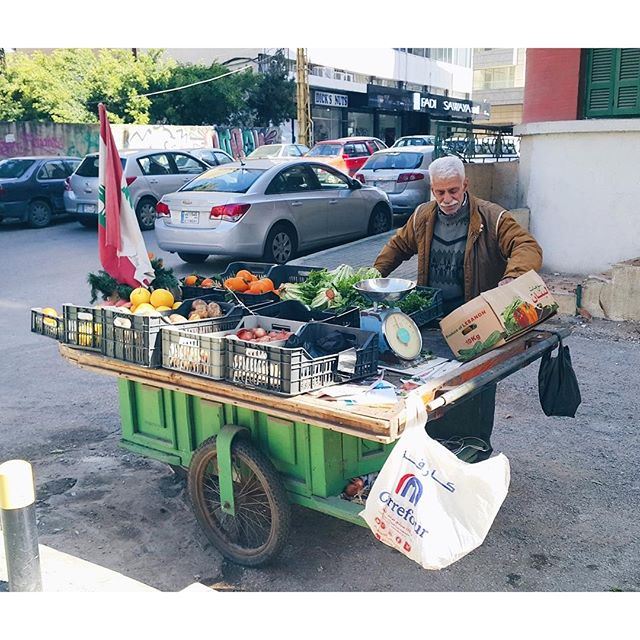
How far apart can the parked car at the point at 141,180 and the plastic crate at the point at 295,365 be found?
11.8 meters

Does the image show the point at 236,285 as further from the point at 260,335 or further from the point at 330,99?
the point at 330,99

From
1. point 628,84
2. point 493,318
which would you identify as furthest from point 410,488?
point 628,84

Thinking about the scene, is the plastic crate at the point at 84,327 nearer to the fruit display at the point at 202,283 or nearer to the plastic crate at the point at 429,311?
the fruit display at the point at 202,283

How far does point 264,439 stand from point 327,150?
57.3ft

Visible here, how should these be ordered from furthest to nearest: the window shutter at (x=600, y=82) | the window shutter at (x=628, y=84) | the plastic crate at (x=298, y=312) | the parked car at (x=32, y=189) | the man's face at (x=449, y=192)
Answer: the parked car at (x=32, y=189) < the window shutter at (x=600, y=82) < the window shutter at (x=628, y=84) < the man's face at (x=449, y=192) < the plastic crate at (x=298, y=312)

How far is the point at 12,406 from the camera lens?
599 centimetres

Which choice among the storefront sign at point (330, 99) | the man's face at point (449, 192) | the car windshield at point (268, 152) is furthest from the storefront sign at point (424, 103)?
the man's face at point (449, 192)

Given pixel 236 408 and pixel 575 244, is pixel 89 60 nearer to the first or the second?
pixel 575 244

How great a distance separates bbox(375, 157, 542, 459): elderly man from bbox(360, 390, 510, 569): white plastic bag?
3.97ft

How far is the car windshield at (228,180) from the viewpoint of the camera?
10531 millimetres

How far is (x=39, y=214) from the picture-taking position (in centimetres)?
1605

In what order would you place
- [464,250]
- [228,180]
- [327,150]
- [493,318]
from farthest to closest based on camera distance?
[327,150]
[228,180]
[464,250]
[493,318]

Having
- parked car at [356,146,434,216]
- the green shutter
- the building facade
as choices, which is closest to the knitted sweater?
the green shutter

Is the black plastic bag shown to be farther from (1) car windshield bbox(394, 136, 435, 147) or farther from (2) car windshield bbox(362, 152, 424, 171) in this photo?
(1) car windshield bbox(394, 136, 435, 147)
